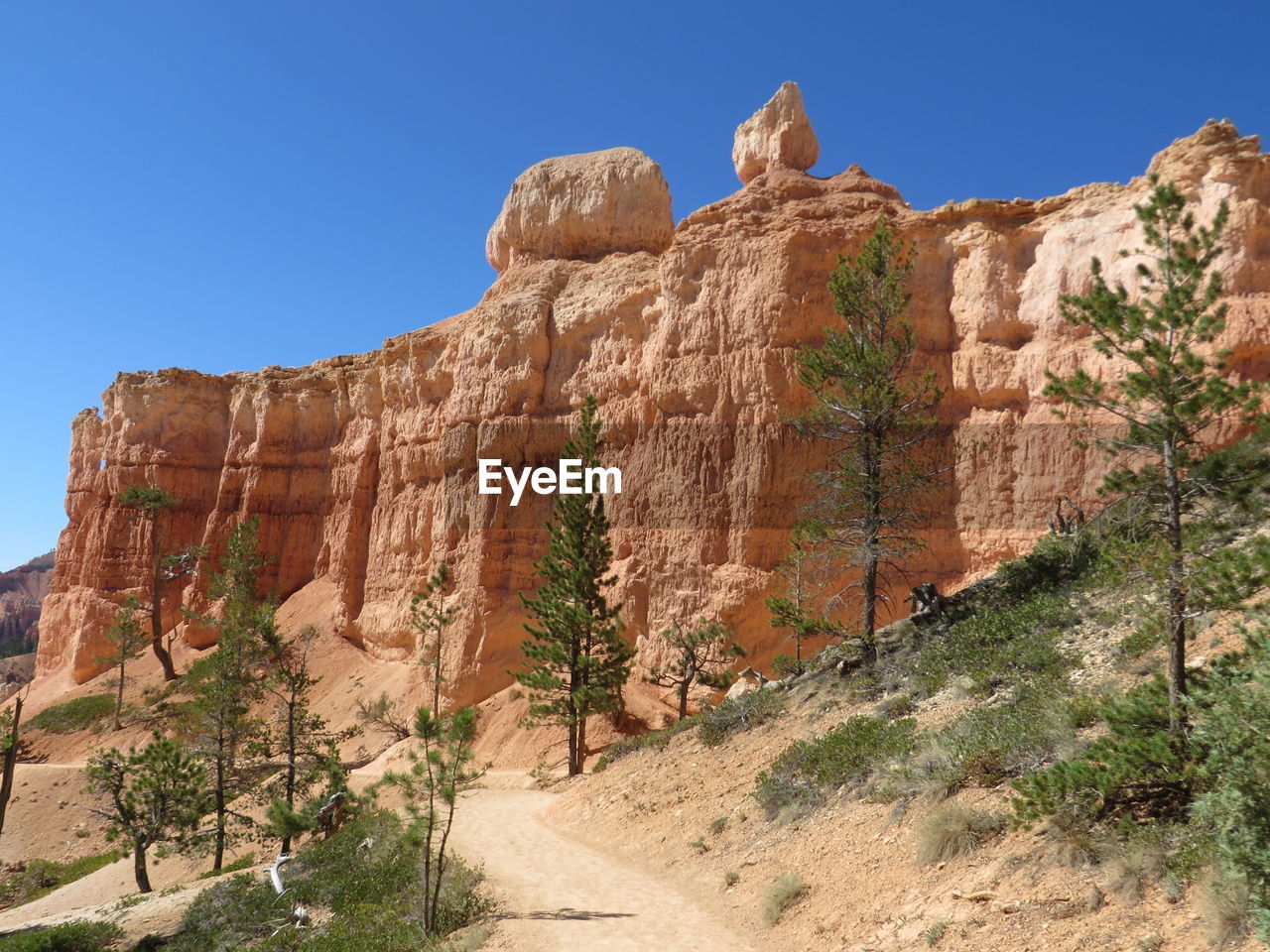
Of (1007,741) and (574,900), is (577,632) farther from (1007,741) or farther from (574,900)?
(1007,741)

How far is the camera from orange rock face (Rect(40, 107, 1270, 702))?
2473 cm

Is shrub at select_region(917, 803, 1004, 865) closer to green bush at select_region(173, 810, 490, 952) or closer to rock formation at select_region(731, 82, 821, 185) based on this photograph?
green bush at select_region(173, 810, 490, 952)

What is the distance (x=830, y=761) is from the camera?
12312 mm

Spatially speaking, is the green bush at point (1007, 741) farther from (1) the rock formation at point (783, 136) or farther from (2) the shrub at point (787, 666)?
(1) the rock formation at point (783, 136)

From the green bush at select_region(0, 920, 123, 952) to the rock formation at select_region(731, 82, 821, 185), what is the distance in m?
33.6

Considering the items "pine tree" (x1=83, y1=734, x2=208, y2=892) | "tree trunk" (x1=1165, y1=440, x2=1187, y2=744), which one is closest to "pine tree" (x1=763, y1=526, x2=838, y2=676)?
"tree trunk" (x1=1165, y1=440, x2=1187, y2=744)

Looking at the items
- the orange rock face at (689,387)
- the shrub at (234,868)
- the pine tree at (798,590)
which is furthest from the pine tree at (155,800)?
the pine tree at (798,590)

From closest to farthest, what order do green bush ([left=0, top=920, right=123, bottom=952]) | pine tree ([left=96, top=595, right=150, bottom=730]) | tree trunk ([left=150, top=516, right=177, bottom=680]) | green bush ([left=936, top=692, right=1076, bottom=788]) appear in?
green bush ([left=936, top=692, right=1076, bottom=788])
green bush ([left=0, top=920, right=123, bottom=952])
pine tree ([left=96, top=595, right=150, bottom=730])
tree trunk ([left=150, top=516, right=177, bottom=680])

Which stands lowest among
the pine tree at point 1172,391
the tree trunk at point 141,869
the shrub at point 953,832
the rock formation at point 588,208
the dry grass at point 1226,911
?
the tree trunk at point 141,869

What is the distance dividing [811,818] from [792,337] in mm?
20231

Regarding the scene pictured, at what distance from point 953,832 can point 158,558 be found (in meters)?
48.0

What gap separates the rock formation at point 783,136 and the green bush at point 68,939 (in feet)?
110

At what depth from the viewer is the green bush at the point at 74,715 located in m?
39.4

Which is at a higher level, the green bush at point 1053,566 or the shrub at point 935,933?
the green bush at point 1053,566
